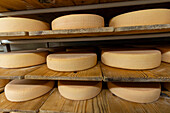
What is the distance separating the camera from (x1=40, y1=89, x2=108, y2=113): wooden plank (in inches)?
21.3

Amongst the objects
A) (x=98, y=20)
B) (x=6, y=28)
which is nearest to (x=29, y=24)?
(x=6, y=28)

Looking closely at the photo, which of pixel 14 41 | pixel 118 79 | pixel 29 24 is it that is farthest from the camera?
pixel 14 41

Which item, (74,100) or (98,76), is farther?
(74,100)

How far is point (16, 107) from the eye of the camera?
0.58m

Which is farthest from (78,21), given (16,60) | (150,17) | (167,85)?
(167,85)

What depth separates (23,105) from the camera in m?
0.60

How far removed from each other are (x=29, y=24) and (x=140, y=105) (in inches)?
37.2

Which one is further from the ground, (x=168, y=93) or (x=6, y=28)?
(x=6, y=28)

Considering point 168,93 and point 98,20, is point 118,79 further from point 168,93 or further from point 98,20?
point 168,93

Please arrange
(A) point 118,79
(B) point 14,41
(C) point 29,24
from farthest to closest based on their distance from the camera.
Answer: (B) point 14,41, (C) point 29,24, (A) point 118,79

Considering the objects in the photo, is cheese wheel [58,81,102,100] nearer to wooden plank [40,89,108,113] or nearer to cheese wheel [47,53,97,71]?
wooden plank [40,89,108,113]

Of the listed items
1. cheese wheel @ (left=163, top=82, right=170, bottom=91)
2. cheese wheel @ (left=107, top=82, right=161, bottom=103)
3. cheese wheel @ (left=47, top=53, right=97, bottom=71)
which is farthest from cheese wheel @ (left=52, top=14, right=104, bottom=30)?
cheese wheel @ (left=163, top=82, right=170, bottom=91)

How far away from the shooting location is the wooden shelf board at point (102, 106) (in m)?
0.53

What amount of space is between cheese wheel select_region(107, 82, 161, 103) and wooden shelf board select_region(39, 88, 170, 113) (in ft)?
0.11
